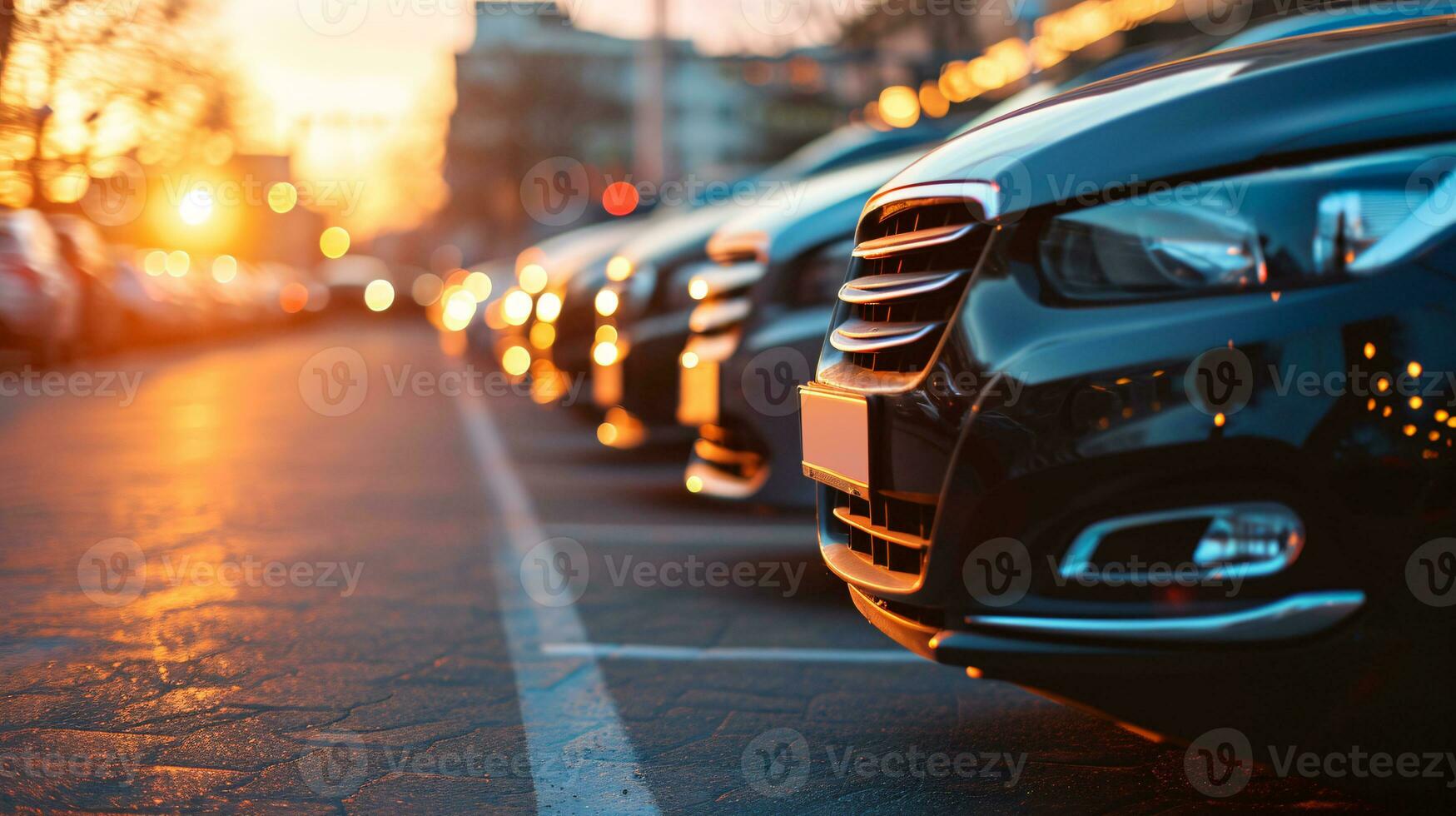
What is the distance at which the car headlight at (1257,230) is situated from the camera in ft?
7.41

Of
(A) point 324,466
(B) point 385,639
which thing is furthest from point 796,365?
(A) point 324,466

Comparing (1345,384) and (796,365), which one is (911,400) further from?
(796,365)

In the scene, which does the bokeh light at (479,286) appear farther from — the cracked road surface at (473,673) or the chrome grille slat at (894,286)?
the chrome grille slat at (894,286)

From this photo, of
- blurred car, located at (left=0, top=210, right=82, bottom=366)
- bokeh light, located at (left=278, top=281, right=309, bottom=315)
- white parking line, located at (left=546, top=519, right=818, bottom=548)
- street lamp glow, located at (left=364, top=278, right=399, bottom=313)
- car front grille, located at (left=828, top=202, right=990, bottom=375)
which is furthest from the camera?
street lamp glow, located at (left=364, top=278, right=399, bottom=313)
